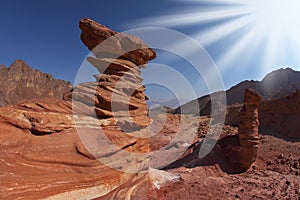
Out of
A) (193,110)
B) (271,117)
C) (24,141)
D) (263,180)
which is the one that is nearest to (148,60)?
(24,141)

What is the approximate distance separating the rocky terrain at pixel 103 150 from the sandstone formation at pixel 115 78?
29 mm

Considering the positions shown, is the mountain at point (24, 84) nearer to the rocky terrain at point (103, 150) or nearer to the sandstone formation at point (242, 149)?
the sandstone formation at point (242, 149)

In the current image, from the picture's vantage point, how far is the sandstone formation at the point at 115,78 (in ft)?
21.1

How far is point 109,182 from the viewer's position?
5.39 metres

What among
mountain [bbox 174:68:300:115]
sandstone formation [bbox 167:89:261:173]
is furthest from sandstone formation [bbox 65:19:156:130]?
mountain [bbox 174:68:300:115]

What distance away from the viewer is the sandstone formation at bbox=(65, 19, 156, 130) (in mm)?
6445

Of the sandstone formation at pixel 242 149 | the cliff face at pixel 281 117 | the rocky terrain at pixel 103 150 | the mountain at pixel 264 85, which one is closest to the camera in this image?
the rocky terrain at pixel 103 150

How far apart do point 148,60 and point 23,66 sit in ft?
306

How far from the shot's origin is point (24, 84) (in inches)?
3221

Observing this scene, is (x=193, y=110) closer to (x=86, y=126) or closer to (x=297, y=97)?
(x=297, y=97)

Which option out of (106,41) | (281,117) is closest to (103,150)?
(106,41)

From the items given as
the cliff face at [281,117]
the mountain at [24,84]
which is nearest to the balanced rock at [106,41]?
the cliff face at [281,117]

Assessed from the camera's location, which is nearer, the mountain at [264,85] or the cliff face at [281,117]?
the cliff face at [281,117]

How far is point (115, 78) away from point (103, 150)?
2857 mm
